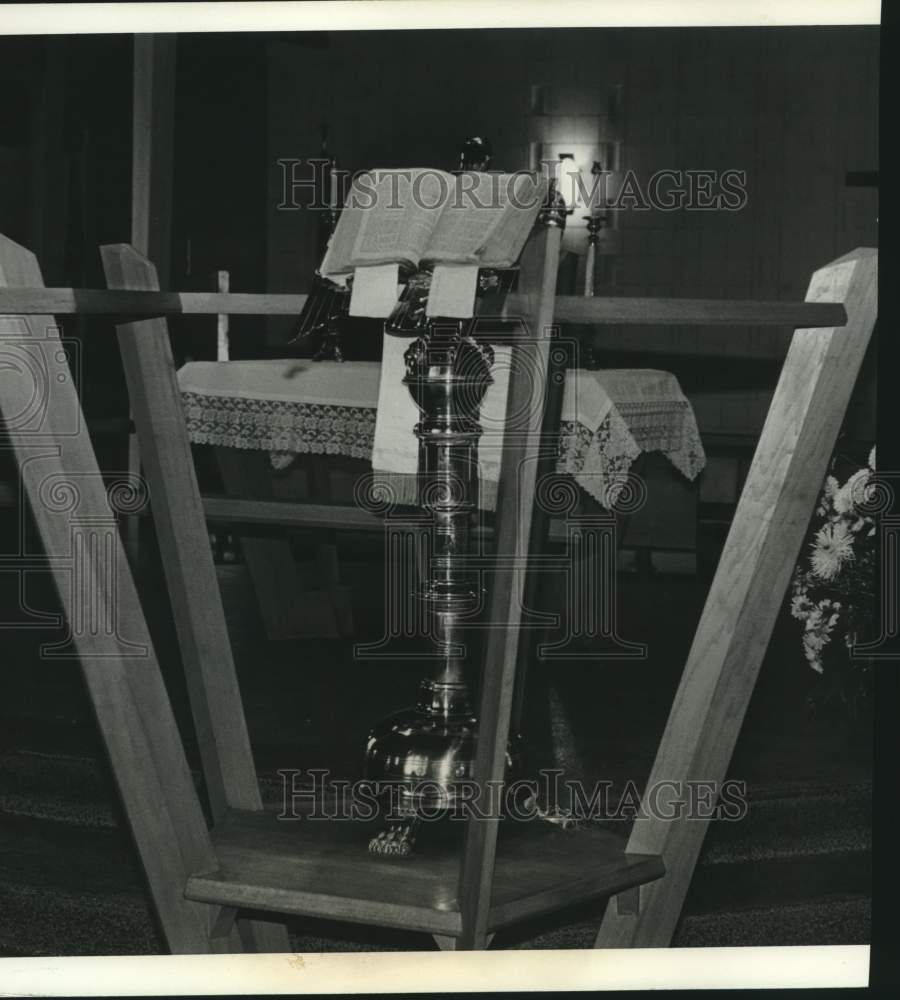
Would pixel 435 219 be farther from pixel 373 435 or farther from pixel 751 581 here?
pixel 373 435

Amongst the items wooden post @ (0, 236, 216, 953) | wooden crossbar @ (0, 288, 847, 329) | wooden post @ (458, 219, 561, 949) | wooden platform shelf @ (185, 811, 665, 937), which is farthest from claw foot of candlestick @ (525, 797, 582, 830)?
wooden crossbar @ (0, 288, 847, 329)

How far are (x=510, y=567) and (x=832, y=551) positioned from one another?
1682 millimetres

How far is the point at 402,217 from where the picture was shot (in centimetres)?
193

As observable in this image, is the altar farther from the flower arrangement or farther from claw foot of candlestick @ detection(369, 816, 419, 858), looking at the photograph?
claw foot of candlestick @ detection(369, 816, 419, 858)

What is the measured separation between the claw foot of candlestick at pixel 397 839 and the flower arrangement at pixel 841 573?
1.53m

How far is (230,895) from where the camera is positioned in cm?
203

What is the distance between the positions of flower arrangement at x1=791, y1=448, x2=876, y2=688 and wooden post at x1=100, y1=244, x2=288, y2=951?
1545 mm

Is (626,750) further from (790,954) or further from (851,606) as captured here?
(790,954)

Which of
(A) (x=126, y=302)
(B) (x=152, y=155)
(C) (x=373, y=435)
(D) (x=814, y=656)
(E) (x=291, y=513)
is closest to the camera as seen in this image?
(A) (x=126, y=302)

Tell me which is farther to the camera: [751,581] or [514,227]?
[751,581]

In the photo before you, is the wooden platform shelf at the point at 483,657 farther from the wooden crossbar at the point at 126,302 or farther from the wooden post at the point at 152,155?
the wooden post at the point at 152,155

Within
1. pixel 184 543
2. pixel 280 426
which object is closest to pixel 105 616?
pixel 184 543

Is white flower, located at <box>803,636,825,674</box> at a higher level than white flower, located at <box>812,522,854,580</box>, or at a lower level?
lower

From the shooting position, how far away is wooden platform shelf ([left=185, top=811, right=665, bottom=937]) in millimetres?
1942
